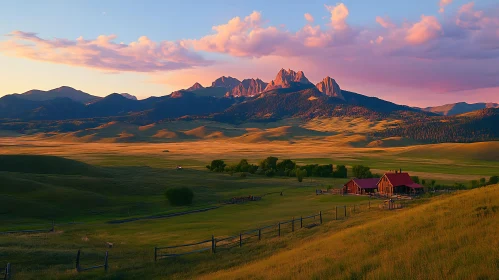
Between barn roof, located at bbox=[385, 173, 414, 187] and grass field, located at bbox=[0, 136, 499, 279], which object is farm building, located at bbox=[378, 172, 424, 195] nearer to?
barn roof, located at bbox=[385, 173, 414, 187]

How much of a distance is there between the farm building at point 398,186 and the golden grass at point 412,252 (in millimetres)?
54953

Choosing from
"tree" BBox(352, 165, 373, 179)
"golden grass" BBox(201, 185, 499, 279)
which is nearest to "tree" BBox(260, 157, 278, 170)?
"tree" BBox(352, 165, 373, 179)

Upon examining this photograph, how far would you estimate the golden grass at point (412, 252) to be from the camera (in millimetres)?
16625

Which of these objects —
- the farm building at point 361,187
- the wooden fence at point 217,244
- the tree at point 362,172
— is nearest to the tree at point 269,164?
the tree at point 362,172

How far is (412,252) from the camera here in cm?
1959

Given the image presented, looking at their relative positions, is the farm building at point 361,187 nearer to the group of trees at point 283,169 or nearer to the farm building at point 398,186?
the farm building at point 398,186

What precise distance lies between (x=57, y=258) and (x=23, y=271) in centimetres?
396

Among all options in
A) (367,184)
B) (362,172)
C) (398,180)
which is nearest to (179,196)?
(367,184)

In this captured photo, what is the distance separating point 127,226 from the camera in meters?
53.3

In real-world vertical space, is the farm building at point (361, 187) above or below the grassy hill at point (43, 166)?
below

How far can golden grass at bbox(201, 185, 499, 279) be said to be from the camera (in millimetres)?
16625

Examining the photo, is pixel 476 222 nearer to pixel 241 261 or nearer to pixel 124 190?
pixel 241 261

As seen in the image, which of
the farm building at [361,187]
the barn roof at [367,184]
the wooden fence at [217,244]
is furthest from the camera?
the barn roof at [367,184]

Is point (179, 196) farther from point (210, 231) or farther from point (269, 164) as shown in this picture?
point (269, 164)
